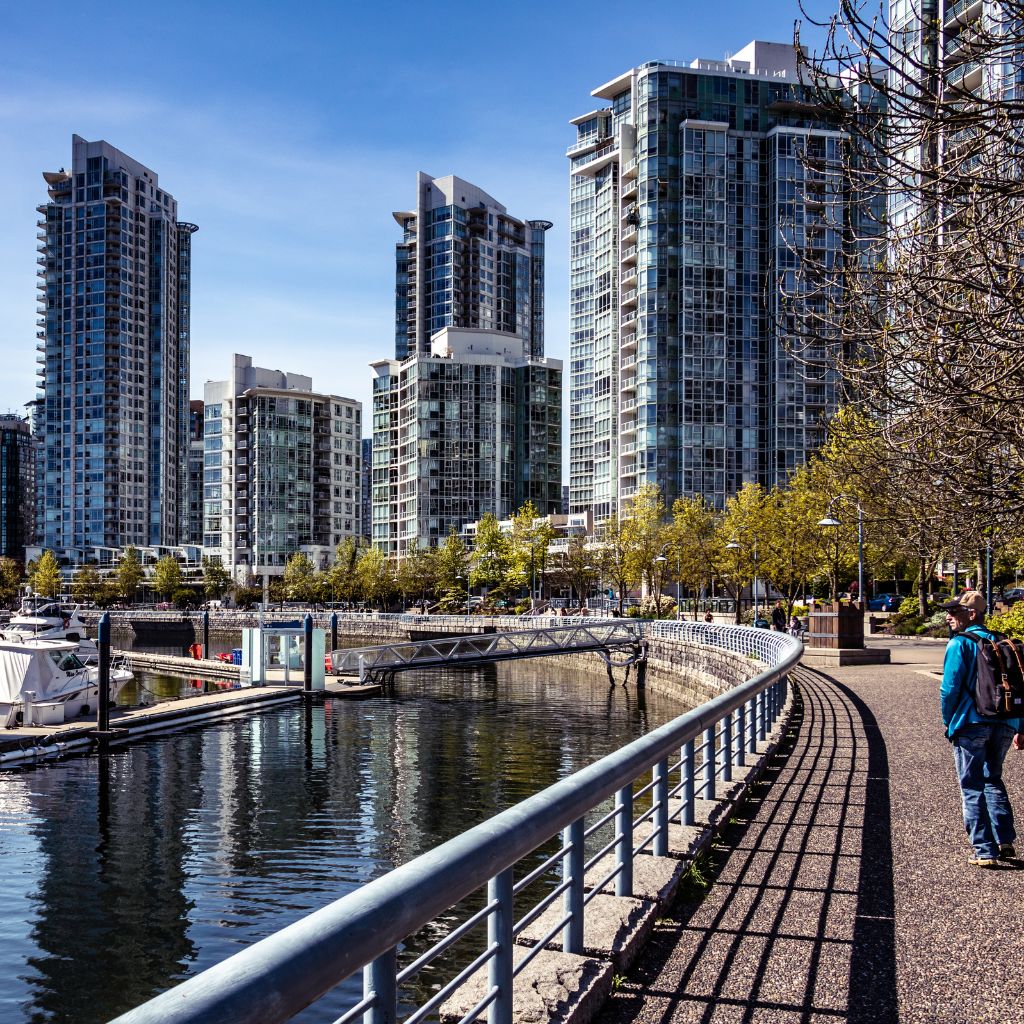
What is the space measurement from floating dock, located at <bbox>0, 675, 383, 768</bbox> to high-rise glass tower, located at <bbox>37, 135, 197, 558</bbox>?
468 ft

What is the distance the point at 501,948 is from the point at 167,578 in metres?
145

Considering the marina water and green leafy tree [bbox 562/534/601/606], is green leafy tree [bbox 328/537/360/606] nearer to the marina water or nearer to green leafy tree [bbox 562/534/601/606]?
green leafy tree [bbox 562/534/601/606]

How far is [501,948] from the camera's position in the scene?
4406 mm

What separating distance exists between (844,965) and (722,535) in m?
62.7

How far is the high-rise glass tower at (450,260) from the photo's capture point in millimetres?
190500

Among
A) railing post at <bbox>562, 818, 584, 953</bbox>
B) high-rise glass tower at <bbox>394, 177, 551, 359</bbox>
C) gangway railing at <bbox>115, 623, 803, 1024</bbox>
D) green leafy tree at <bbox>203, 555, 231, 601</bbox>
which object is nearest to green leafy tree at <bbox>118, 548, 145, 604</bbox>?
green leafy tree at <bbox>203, 555, 231, 601</bbox>

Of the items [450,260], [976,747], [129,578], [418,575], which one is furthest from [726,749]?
[450,260]

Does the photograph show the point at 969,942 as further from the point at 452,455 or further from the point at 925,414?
the point at 452,455

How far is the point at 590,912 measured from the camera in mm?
6730

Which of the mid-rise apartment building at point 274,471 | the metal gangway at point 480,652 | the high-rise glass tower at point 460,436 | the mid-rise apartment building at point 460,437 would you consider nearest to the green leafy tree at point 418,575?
the high-rise glass tower at point 460,436

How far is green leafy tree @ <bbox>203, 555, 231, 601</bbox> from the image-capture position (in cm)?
14275

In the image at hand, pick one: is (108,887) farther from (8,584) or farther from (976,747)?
(8,584)

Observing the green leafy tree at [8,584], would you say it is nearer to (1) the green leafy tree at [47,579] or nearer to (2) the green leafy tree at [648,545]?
(1) the green leafy tree at [47,579]

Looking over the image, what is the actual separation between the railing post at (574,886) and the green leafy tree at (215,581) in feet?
466
